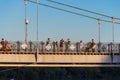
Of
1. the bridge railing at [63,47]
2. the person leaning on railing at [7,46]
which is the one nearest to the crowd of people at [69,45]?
the bridge railing at [63,47]

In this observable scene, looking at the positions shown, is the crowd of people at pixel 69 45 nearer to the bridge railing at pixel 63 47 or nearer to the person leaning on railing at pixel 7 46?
the bridge railing at pixel 63 47

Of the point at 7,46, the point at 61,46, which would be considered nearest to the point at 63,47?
the point at 61,46

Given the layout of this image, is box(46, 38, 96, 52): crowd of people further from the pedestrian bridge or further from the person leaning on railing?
the person leaning on railing

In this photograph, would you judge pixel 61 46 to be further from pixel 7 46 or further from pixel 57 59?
pixel 7 46

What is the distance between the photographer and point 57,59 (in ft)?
A: 176

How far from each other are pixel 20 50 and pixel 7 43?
163 centimetres

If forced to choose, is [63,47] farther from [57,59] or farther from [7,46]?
[7,46]

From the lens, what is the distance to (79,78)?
132375 mm

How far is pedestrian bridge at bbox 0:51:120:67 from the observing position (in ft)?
174

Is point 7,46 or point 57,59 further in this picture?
point 7,46

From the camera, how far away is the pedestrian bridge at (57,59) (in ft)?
174

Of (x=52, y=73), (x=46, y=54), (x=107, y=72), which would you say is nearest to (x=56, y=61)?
(x=46, y=54)

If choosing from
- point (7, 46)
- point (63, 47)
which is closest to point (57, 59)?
point (63, 47)

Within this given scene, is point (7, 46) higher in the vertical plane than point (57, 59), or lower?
higher
